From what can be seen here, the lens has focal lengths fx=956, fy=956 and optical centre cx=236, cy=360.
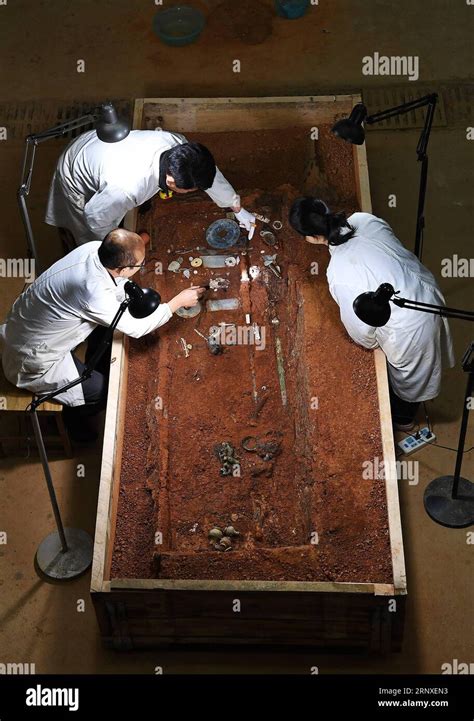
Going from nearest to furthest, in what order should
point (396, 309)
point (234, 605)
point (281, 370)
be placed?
point (234, 605)
point (396, 309)
point (281, 370)

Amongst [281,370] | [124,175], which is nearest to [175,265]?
[124,175]

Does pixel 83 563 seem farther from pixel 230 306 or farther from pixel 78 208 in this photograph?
pixel 78 208

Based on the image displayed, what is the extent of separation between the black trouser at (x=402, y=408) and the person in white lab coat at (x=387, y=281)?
0.17m

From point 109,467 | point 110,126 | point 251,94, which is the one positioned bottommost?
point 109,467

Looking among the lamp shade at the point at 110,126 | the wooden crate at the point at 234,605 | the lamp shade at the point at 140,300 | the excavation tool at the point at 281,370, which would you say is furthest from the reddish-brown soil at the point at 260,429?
the lamp shade at the point at 140,300

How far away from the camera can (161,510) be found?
5.43 meters

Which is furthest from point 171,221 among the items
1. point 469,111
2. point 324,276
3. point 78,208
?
point 469,111

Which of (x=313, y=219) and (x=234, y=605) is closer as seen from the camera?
(x=234, y=605)

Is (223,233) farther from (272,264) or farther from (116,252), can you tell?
(116,252)

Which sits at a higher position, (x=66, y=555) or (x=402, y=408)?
(x=402, y=408)

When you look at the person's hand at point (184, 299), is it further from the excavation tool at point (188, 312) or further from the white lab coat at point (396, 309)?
the white lab coat at point (396, 309)

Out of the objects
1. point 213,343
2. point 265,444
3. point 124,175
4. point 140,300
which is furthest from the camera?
point 213,343

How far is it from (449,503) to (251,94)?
398cm

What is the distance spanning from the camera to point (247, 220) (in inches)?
253
